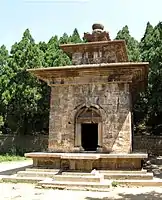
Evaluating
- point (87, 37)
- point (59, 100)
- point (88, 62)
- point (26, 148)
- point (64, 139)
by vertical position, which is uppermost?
point (87, 37)

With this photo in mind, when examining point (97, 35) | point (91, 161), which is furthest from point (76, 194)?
point (97, 35)

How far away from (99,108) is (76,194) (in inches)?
173

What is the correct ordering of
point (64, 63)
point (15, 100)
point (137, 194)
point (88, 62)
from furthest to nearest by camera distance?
point (64, 63) → point (15, 100) → point (88, 62) → point (137, 194)

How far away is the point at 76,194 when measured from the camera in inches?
350

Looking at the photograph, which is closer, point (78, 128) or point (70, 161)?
point (70, 161)

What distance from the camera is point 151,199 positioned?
8.30 m

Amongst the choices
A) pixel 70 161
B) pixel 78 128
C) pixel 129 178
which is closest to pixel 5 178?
pixel 70 161

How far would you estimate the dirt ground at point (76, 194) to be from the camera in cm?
838

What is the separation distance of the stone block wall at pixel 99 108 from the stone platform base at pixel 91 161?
694mm

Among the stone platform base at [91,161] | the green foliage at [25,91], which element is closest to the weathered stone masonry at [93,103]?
the stone platform base at [91,161]

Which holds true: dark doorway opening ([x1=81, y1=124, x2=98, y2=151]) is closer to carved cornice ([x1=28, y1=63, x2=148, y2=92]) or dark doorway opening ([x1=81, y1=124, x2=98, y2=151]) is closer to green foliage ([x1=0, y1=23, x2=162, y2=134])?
carved cornice ([x1=28, y1=63, x2=148, y2=92])

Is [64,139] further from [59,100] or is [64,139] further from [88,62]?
[88,62]

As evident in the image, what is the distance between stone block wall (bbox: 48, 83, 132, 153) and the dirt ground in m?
2.55

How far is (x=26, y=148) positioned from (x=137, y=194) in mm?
18057
